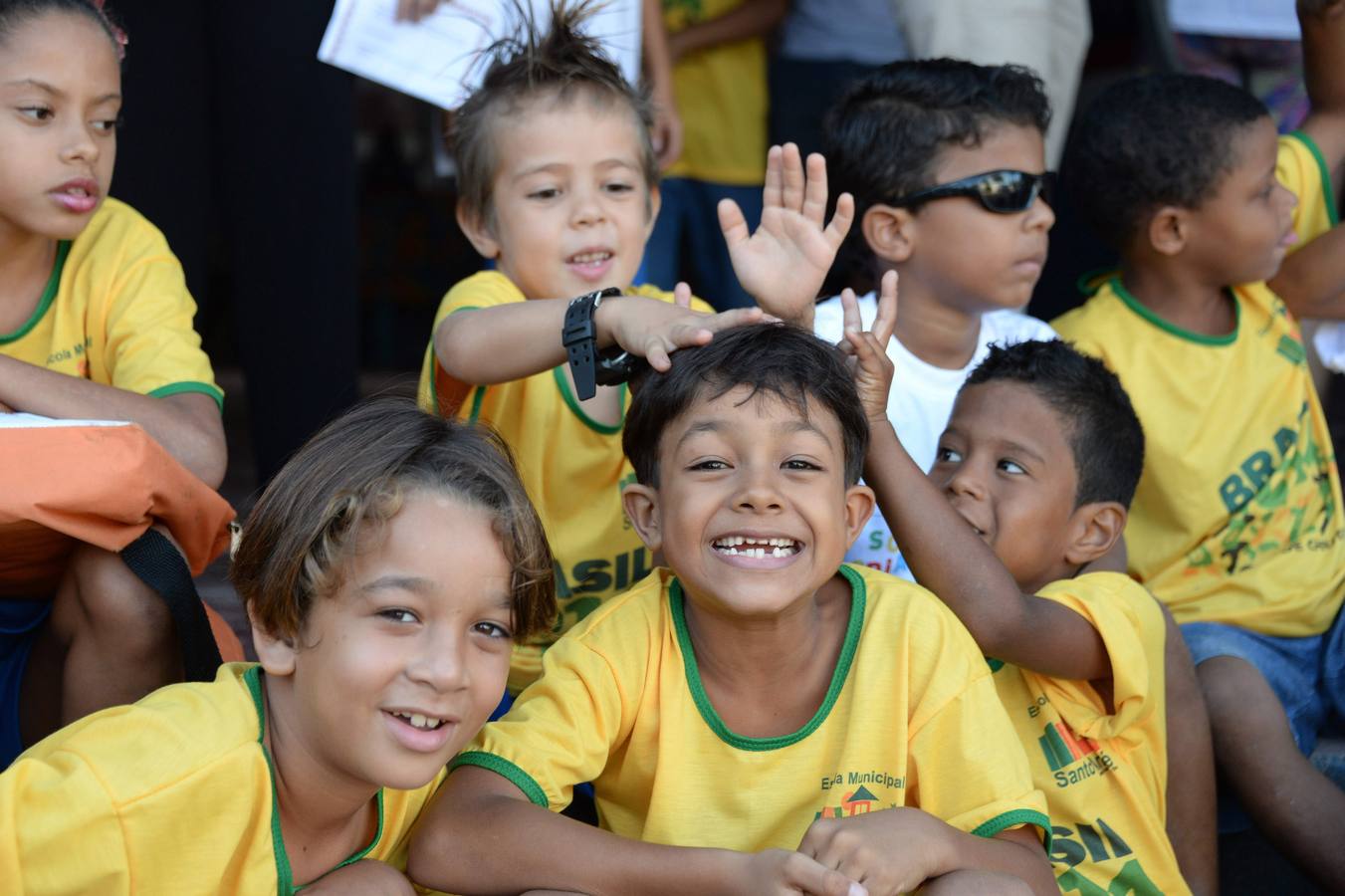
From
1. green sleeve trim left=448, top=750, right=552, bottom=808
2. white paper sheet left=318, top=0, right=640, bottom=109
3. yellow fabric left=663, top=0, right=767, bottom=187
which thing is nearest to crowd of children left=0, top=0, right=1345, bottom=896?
green sleeve trim left=448, top=750, right=552, bottom=808

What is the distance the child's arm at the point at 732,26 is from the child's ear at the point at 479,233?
4.76 ft

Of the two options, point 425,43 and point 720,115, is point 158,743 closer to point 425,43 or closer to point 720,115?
point 425,43

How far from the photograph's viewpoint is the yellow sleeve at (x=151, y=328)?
2.70 meters

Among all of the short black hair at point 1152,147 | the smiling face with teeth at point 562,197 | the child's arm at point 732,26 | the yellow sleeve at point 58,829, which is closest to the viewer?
the yellow sleeve at point 58,829

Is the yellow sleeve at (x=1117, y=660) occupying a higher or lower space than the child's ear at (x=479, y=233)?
lower

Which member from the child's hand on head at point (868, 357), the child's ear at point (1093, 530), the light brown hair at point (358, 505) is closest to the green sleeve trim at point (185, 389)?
the light brown hair at point (358, 505)

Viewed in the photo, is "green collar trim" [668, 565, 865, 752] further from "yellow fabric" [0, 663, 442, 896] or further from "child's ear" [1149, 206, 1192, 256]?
"child's ear" [1149, 206, 1192, 256]

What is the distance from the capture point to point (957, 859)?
6.85 ft

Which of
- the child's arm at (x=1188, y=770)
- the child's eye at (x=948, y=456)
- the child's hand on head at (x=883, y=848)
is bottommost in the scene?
the child's arm at (x=1188, y=770)

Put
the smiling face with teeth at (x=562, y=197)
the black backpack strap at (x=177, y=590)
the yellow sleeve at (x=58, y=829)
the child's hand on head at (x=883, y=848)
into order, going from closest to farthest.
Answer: the yellow sleeve at (x=58, y=829), the child's hand on head at (x=883, y=848), the black backpack strap at (x=177, y=590), the smiling face with teeth at (x=562, y=197)

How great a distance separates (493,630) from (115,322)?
1.05 m

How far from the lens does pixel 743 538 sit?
2250 mm

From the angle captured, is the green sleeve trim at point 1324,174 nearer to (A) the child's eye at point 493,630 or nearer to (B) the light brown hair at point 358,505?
(B) the light brown hair at point 358,505

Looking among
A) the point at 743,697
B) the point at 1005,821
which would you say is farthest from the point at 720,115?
the point at 1005,821
